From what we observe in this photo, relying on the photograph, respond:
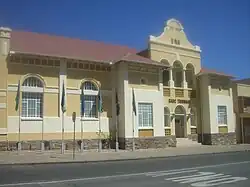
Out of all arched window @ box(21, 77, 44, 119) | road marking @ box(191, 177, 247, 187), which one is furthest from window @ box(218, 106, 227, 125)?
road marking @ box(191, 177, 247, 187)

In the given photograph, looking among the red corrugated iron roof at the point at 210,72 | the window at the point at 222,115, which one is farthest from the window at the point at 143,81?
the window at the point at 222,115

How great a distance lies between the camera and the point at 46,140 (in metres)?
26.3

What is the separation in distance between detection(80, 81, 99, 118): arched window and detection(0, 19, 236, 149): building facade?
8cm

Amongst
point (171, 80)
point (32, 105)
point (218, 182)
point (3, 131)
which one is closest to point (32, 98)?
point (32, 105)

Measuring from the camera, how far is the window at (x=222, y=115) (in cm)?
3588

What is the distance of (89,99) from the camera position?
1139 inches

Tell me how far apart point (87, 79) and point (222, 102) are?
1570cm

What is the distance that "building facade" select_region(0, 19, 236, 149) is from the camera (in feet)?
84.7

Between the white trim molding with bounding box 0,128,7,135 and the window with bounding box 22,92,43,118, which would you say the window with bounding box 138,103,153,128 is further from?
the white trim molding with bounding box 0,128,7,135

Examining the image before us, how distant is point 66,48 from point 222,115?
58.9ft

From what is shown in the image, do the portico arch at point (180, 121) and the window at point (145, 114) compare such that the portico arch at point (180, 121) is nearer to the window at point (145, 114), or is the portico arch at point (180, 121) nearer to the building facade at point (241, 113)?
the window at point (145, 114)

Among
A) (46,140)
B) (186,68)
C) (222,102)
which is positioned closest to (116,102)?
(46,140)

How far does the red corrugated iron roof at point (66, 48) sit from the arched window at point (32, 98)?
238cm

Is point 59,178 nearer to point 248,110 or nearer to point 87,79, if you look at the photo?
point 87,79
